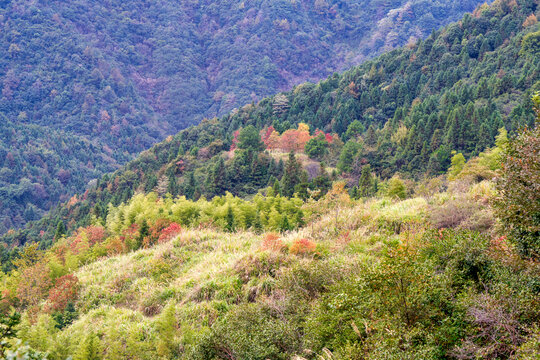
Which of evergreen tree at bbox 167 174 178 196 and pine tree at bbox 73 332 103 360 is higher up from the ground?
pine tree at bbox 73 332 103 360

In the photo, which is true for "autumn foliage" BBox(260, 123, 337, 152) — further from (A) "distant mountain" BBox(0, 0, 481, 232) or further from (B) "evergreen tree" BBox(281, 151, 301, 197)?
(A) "distant mountain" BBox(0, 0, 481, 232)

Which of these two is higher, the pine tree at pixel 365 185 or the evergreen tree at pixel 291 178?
the evergreen tree at pixel 291 178

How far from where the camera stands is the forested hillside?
43.6m

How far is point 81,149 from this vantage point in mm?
124562

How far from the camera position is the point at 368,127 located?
6394 centimetres

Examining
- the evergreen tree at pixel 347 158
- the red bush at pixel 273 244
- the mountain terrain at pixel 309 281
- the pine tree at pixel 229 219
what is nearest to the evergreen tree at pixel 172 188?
the mountain terrain at pixel 309 281

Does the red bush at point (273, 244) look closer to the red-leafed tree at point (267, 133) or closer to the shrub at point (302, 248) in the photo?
the shrub at point (302, 248)

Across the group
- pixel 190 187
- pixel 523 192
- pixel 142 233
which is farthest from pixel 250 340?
pixel 190 187

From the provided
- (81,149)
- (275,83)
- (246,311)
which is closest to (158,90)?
(275,83)

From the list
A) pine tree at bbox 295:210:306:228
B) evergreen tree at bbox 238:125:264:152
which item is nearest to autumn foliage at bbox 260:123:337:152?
evergreen tree at bbox 238:125:264:152

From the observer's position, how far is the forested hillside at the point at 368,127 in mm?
43562

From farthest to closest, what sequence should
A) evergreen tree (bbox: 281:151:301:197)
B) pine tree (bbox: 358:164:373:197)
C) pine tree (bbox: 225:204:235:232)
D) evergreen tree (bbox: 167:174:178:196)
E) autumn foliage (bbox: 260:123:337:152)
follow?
autumn foliage (bbox: 260:123:337:152) < evergreen tree (bbox: 167:174:178:196) < evergreen tree (bbox: 281:151:301:197) < pine tree (bbox: 358:164:373:197) < pine tree (bbox: 225:204:235:232)

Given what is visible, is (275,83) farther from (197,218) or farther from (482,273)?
(482,273)

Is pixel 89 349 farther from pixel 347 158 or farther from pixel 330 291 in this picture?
pixel 347 158
